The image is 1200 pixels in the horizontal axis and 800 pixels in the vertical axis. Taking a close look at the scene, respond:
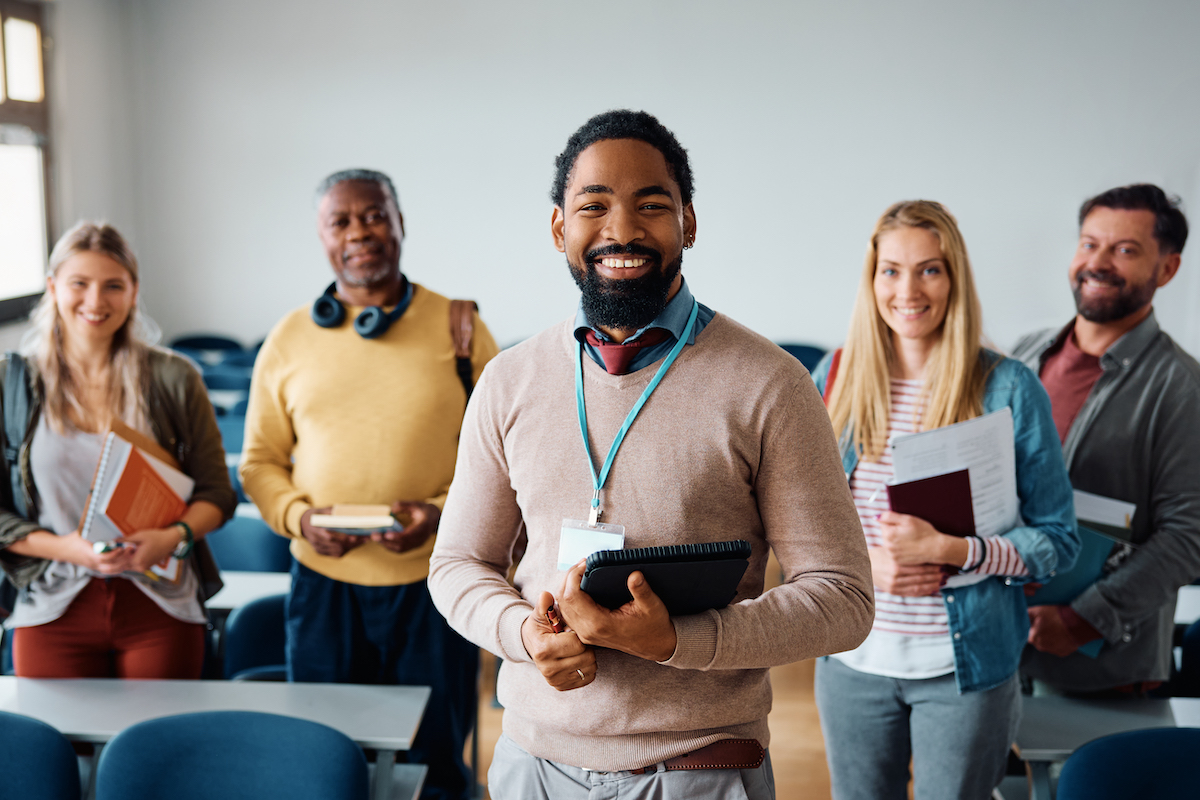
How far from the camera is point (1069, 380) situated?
2.18 metres

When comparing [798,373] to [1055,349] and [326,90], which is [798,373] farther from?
[326,90]

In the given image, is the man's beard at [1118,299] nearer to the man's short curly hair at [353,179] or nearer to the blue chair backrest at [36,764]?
the man's short curly hair at [353,179]

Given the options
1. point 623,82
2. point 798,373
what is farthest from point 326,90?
point 798,373

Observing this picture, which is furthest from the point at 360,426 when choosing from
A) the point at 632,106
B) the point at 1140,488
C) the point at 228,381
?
the point at 632,106

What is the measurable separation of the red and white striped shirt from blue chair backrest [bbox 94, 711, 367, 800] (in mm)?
1013

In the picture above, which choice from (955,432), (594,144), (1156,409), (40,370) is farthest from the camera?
(40,370)

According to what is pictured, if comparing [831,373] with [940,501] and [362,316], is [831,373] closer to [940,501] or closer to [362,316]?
[940,501]

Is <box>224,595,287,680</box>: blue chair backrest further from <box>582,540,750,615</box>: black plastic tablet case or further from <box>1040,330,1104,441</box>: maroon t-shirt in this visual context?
<box>1040,330,1104,441</box>: maroon t-shirt

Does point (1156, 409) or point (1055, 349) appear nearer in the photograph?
point (1156, 409)

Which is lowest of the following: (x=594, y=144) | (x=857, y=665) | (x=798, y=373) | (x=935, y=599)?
(x=857, y=665)

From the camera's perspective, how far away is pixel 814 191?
6500 millimetres

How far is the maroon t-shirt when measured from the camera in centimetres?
213

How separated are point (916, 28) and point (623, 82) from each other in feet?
6.74

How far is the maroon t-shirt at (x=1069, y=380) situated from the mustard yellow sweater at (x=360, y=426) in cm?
142
